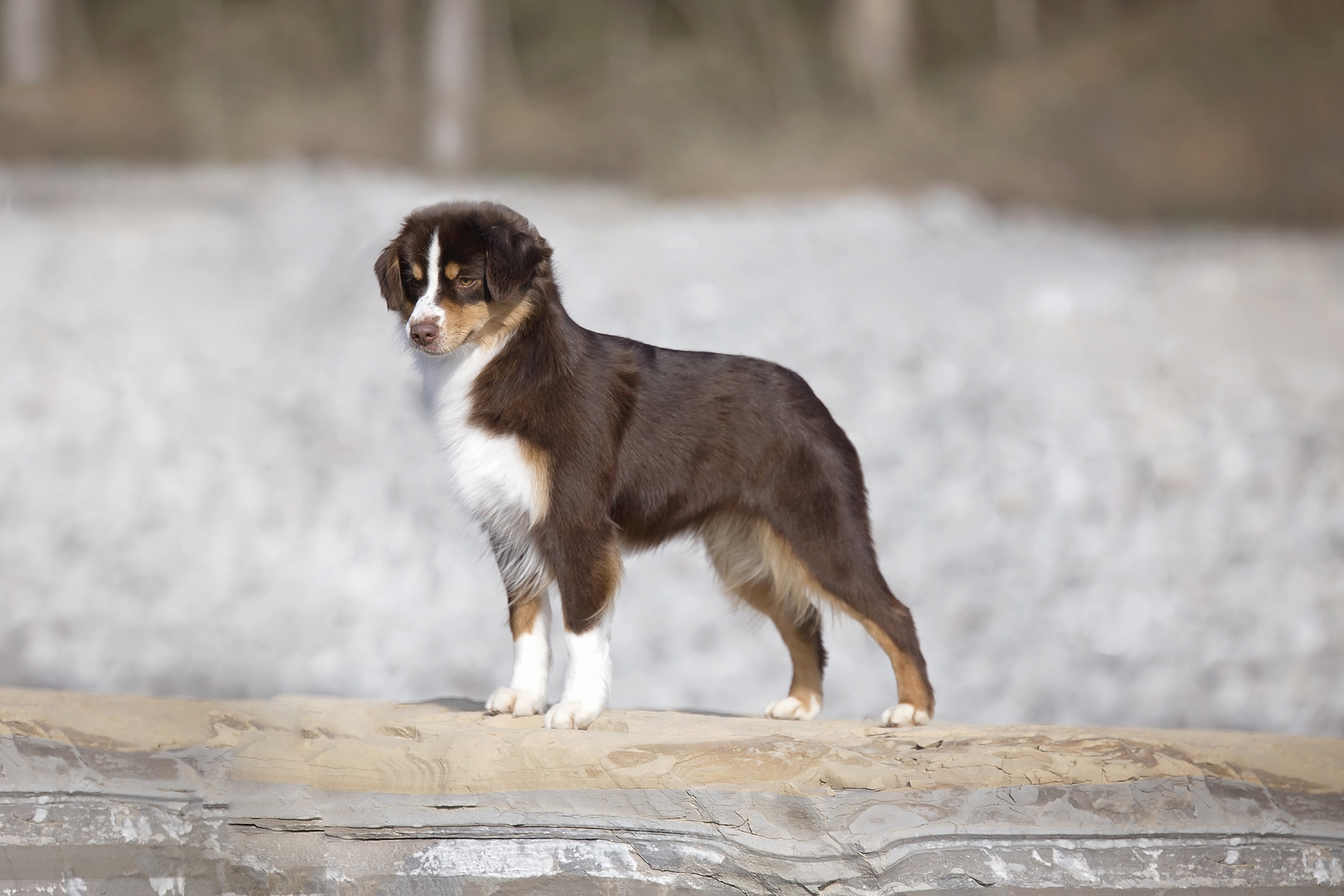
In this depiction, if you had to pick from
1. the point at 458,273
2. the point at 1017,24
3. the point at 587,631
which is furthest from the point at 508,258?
the point at 1017,24

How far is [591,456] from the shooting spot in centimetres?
413

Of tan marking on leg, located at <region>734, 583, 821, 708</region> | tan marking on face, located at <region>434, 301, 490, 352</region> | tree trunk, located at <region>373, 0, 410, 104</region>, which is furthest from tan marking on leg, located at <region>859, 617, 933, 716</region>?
tree trunk, located at <region>373, 0, 410, 104</region>

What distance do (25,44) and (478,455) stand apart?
14214 mm

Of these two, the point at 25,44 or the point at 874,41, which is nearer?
the point at 874,41

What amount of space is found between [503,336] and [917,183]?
31.5 feet

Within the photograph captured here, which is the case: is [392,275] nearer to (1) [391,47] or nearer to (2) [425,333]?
(2) [425,333]

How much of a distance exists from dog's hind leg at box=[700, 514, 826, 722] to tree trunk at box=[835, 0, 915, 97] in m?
10.7

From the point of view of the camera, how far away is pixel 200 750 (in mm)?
4188

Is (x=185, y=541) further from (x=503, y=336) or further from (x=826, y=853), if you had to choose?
(x=826, y=853)

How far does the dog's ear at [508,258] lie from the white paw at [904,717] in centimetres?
195

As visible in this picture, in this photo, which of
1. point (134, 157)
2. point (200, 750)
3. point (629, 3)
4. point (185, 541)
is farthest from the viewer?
point (629, 3)

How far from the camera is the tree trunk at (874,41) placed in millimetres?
14539

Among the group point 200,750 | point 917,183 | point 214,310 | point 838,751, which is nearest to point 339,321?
point 214,310

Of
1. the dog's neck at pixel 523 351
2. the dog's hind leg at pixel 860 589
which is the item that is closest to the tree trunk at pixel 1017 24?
the dog's hind leg at pixel 860 589
